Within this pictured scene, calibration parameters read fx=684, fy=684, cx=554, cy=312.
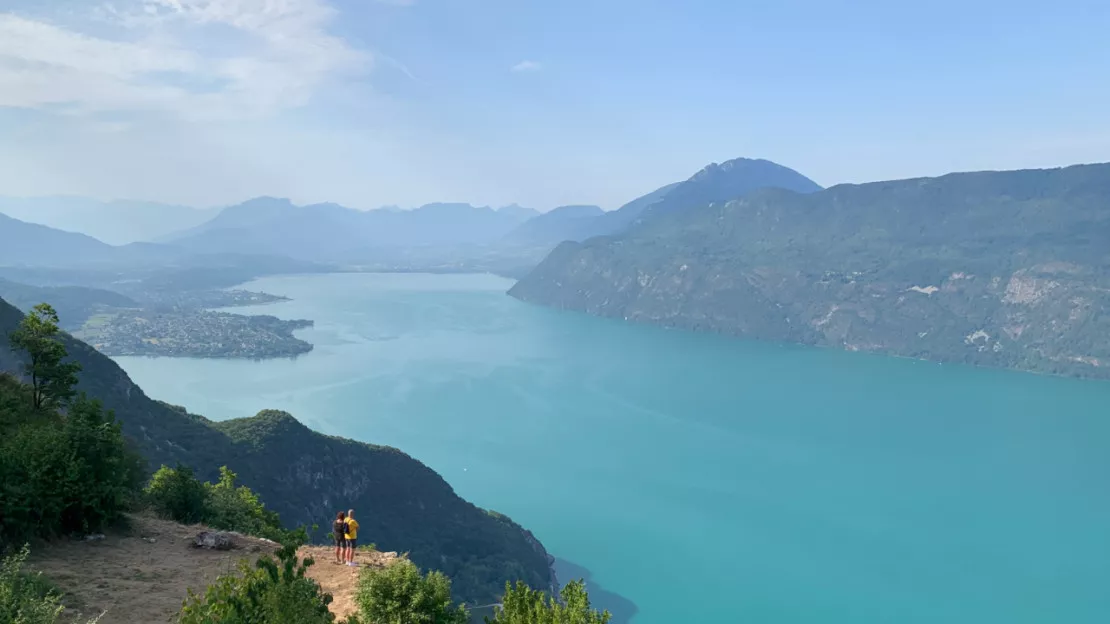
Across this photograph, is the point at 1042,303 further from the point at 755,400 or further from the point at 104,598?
the point at 104,598

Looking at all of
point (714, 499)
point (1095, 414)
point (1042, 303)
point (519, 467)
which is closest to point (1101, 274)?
point (1042, 303)

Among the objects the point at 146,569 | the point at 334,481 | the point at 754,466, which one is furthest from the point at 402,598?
the point at 754,466

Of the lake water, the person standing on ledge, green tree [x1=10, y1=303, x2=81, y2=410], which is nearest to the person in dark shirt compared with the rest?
the person standing on ledge

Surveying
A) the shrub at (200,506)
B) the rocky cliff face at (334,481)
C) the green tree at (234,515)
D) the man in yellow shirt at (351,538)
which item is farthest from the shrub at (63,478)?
the rocky cliff face at (334,481)

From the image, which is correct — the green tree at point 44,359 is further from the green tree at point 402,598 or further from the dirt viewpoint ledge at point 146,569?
the green tree at point 402,598

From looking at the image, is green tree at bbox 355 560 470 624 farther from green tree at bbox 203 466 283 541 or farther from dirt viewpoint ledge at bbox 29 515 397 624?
green tree at bbox 203 466 283 541

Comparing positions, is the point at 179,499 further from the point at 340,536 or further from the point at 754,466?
the point at 754,466
